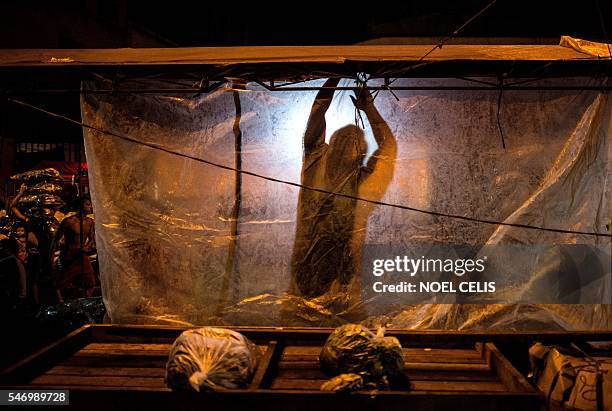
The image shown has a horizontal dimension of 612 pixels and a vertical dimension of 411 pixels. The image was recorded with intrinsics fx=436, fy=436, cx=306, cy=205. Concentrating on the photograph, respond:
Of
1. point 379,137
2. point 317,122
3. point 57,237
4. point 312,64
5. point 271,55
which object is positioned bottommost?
point 57,237

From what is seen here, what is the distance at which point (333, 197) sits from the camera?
16.0ft

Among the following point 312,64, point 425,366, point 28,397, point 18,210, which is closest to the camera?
point 28,397

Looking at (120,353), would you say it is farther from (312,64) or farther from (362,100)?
(362,100)

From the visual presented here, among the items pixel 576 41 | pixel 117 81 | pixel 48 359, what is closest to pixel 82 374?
pixel 48 359

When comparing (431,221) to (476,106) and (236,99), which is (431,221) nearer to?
(476,106)

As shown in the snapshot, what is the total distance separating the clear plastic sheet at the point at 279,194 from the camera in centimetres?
474

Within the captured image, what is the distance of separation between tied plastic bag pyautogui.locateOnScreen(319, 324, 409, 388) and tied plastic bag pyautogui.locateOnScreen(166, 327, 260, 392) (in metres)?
0.64

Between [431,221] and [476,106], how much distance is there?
1.36m

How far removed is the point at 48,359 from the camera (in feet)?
12.3

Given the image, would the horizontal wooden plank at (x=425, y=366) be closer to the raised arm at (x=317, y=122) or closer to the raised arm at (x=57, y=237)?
the raised arm at (x=317, y=122)

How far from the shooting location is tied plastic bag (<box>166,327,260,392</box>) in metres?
2.98

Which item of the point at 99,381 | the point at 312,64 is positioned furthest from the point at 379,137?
the point at 99,381

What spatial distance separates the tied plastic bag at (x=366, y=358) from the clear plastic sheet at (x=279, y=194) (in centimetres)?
138

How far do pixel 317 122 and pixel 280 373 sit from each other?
2.67m
